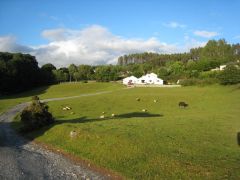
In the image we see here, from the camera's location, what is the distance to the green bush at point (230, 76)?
84262mm

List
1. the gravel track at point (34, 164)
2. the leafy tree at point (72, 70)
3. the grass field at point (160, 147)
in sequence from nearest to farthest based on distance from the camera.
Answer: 1. the grass field at point (160, 147)
2. the gravel track at point (34, 164)
3. the leafy tree at point (72, 70)

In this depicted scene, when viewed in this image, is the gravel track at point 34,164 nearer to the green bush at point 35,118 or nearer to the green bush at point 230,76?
the green bush at point 35,118

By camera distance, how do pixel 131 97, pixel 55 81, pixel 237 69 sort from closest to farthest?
pixel 131 97, pixel 237 69, pixel 55 81

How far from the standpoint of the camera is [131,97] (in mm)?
71375

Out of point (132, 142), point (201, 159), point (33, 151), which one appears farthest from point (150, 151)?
point (33, 151)

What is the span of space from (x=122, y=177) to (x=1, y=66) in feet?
333

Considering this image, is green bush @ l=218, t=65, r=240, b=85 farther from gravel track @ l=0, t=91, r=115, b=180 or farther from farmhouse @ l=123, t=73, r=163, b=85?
gravel track @ l=0, t=91, r=115, b=180

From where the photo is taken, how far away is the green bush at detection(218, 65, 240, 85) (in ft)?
276

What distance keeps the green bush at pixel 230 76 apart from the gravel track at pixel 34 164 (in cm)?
6654

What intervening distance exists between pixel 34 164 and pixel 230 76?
72.7 m

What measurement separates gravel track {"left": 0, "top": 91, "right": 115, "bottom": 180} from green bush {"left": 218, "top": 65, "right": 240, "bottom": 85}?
66541 mm

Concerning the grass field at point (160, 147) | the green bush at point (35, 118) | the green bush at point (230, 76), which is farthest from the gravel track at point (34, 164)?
the green bush at point (230, 76)

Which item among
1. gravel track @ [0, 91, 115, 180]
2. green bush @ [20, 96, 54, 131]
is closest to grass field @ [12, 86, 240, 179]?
gravel track @ [0, 91, 115, 180]

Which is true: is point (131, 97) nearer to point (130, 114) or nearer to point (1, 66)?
point (130, 114)
